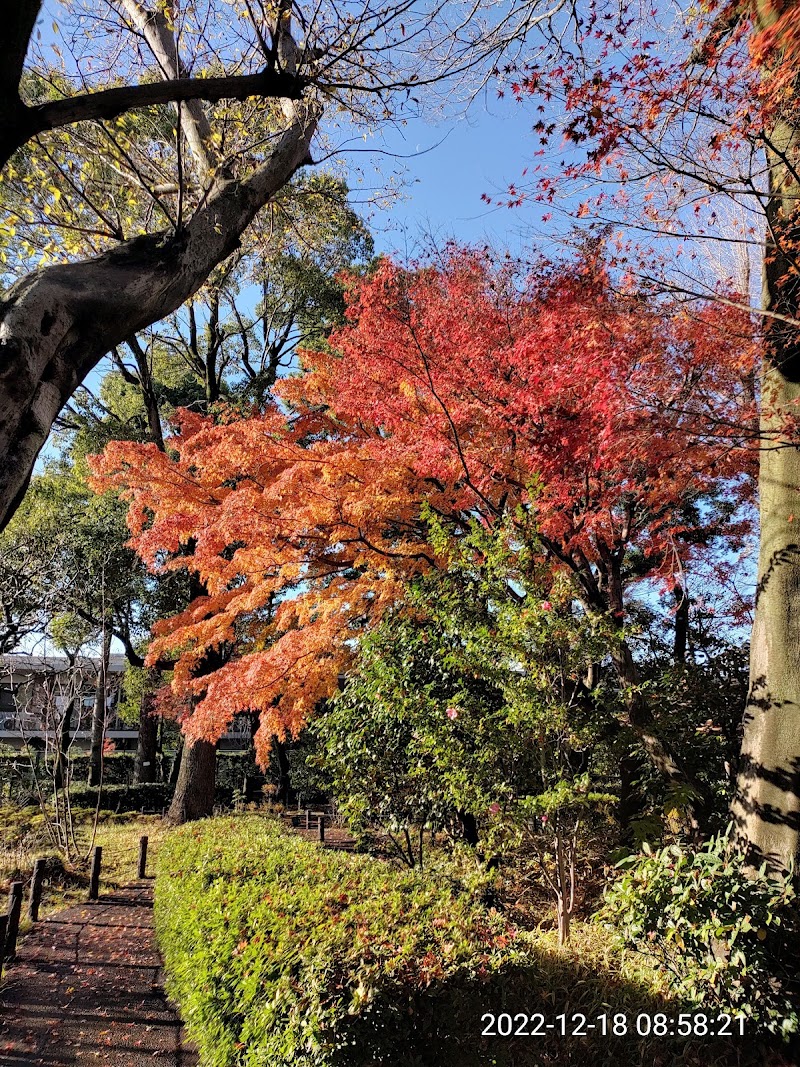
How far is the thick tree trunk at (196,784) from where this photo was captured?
12.9 meters

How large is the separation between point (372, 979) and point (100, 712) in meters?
15.0

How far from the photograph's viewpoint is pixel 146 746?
21.8m

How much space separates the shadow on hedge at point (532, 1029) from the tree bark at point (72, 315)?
2752 mm

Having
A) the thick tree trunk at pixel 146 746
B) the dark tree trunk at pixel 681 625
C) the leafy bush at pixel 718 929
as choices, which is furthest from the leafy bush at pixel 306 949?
the thick tree trunk at pixel 146 746

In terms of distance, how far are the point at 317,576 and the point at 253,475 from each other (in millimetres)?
1911

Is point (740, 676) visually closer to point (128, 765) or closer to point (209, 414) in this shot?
point (209, 414)

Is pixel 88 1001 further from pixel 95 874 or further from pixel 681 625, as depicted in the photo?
pixel 681 625

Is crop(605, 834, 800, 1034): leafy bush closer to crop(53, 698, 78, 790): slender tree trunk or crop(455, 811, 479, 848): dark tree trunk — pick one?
crop(455, 811, 479, 848): dark tree trunk

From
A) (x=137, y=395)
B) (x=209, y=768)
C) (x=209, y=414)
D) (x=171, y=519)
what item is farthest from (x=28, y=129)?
(x=137, y=395)

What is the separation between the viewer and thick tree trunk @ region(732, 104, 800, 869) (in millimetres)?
4363

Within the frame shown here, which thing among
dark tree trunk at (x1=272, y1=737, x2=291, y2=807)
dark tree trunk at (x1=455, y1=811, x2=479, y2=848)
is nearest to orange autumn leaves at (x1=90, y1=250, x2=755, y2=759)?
dark tree trunk at (x1=455, y1=811, x2=479, y2=848)

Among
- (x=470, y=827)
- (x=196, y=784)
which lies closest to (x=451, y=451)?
(x=470, y=827)

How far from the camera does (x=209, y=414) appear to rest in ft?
45.2

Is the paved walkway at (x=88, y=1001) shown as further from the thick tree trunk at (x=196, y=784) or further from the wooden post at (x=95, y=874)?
the thick tree trunk at (x=196, y=784)
